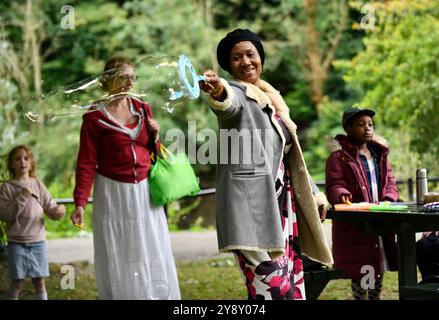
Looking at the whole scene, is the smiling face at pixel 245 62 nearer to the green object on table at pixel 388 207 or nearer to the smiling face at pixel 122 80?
the smiling face at pixel 122 80

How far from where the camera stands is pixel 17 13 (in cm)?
1611

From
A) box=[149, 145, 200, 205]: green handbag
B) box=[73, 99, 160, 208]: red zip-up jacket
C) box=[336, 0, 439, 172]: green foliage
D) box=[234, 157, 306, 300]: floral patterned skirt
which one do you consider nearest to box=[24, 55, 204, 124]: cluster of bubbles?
box=[73, 99, 160, 208]: red zip-up jacket

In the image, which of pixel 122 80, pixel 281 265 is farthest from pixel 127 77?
pixel 281 265

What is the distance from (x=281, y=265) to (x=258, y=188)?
0.37m

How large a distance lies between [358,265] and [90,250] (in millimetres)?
6281

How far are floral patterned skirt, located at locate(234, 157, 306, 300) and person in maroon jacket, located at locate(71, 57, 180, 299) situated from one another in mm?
1076

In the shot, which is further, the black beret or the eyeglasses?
the eyeglasses

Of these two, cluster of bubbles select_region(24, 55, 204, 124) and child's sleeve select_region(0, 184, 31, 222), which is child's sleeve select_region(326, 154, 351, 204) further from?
child's sleeve select_region(0, 184, 31, 222)

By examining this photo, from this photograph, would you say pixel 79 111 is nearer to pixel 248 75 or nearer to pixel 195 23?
pixel 248 75

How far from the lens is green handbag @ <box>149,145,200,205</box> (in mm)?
5148

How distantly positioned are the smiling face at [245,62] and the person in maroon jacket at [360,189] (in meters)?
1.72

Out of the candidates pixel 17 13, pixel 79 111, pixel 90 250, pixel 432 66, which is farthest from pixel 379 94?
pixel 79 111

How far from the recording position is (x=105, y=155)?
516 centimetres

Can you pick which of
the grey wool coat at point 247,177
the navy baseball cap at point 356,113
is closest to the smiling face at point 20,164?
the navy baseball cap at point 356,113
